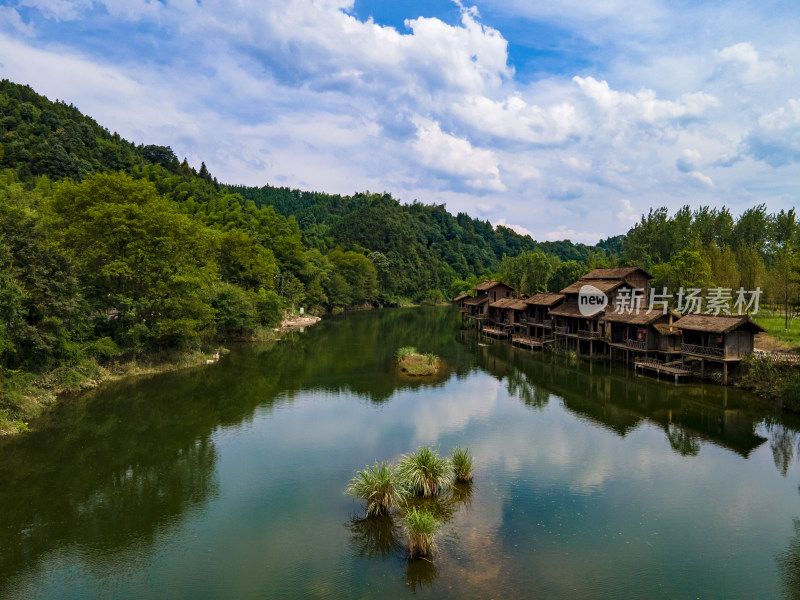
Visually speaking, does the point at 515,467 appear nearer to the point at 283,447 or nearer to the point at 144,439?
the point at 283,447

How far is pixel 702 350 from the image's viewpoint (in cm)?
3033

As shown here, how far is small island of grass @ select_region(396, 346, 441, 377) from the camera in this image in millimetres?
34656

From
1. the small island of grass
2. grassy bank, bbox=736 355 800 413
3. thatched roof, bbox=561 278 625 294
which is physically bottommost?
the small island of grass

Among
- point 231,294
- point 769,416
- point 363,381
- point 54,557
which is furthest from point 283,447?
point 231,294

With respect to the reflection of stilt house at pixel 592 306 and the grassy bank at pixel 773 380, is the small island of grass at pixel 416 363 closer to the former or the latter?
the reflection of stilt house at pixel 592 306

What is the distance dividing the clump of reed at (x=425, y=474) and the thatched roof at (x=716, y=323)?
22.4 m

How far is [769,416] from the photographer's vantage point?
2347cm

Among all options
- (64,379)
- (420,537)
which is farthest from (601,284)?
(64,379)

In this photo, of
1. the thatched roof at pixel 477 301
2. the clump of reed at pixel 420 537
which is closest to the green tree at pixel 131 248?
the clump of reed at pixel 420 537

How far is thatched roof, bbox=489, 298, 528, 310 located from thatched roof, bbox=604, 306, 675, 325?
13.3m

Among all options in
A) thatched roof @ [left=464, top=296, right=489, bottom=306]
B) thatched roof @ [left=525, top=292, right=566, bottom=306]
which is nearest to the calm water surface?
thatched roof @ [left=525, top=292, right=566, bottom=306]

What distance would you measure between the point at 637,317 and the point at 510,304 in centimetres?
1976

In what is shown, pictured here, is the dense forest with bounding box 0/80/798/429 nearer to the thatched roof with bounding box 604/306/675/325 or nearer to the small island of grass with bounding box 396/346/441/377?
the thatched roof with bounding box 604/306/675/325

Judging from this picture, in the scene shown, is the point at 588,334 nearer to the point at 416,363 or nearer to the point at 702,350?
the point at 702,350
